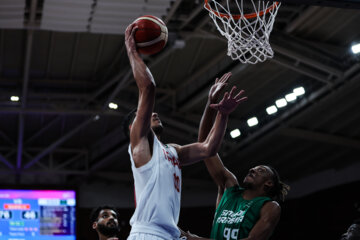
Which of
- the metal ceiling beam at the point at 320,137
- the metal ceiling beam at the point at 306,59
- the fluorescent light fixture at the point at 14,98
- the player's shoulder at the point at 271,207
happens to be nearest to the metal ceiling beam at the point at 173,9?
the metal ceiling beam at the point at 306,59

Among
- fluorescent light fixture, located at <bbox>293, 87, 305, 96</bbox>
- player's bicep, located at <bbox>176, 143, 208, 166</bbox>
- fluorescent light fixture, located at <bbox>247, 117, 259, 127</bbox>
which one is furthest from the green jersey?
fluorescent light fixture, located at <bbox>247, 117, 259, 127</bbox>

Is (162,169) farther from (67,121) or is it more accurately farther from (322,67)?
(67,121)

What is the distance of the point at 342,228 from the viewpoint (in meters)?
14.2

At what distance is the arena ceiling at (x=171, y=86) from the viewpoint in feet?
34.4

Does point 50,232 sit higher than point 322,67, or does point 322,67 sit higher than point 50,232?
point 322,67

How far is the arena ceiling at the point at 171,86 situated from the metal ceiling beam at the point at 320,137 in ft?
0.08

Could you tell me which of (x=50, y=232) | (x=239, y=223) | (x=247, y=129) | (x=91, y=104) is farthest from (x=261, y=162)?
(x=239, y=223)

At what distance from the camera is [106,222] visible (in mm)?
6559

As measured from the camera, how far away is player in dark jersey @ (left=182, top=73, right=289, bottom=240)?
16.3 ft

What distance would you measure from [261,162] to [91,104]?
4.80 meters

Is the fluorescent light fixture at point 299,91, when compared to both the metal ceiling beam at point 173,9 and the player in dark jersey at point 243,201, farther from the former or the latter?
the player in dark jersey at point 243,201

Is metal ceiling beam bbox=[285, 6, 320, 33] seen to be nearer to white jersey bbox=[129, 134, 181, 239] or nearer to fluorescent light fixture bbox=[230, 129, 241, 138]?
fluorescent light fixture bbox=[230, 129, 241, 138]

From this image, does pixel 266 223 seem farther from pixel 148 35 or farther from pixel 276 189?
pixel 148 35

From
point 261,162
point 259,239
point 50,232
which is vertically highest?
point 261,162
